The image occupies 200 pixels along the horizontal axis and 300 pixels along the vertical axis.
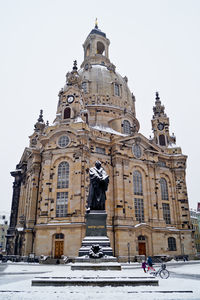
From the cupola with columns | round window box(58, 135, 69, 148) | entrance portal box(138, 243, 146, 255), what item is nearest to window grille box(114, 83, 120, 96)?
the cupola with columns

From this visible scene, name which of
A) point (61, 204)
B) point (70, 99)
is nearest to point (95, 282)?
point (61, 204)

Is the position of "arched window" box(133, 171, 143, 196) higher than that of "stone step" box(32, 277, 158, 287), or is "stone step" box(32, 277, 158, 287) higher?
"arched window" box(133, 171, 143, 196)

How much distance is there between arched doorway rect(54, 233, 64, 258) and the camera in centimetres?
3350

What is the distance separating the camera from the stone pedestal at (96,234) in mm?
15562

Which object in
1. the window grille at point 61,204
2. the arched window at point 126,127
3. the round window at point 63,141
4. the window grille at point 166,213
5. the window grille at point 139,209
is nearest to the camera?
the window grille at point 61,204

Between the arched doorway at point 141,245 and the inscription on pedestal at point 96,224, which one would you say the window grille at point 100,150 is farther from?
the inscription on pedestal at point 96,224

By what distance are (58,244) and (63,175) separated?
938 centimetres

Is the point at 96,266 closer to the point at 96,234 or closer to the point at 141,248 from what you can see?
the point at 96,234

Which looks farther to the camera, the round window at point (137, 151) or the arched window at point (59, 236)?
the round window at point (137, 151)

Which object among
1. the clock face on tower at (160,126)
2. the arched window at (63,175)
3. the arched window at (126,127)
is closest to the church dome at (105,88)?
the arched window at (126,127)

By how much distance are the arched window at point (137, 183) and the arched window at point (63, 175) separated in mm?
11264

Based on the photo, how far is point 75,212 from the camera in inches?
1324

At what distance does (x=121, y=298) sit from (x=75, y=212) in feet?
80.7

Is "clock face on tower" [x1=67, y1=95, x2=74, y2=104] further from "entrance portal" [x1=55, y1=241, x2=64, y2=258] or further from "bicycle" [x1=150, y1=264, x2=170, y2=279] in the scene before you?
"bicycle" [x1=150, y1=264, x2=170, y2=279]
